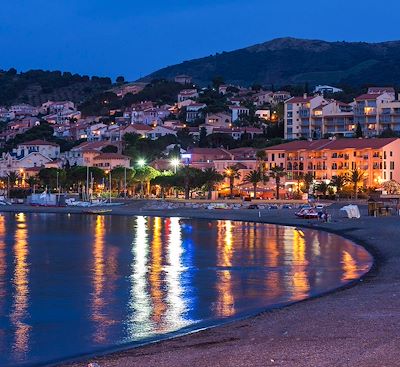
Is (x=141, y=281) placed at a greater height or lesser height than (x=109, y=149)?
lesser

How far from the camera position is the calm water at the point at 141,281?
15.7 m

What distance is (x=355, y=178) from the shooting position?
7238 centimetres

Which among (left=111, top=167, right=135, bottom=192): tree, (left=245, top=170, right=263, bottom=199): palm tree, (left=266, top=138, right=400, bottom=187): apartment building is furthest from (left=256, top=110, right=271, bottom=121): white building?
(left=245, top=170, right=263, bottom=199): palm tree

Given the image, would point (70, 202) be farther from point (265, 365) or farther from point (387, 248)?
point (265, 365)

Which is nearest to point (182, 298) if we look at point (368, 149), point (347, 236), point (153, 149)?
point (347, 236)

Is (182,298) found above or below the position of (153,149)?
below

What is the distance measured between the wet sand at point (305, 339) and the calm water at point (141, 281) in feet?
4.04

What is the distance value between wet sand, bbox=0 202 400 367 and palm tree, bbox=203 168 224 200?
61.1 m

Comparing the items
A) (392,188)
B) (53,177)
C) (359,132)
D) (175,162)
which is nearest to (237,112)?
(175,162)

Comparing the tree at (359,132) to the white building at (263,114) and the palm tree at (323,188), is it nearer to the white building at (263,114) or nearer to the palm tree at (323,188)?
the palm tree at (323,188)

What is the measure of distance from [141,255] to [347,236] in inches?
480

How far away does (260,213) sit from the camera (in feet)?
201

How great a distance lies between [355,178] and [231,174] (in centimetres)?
1496

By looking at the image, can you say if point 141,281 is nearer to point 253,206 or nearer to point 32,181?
point 253,206
